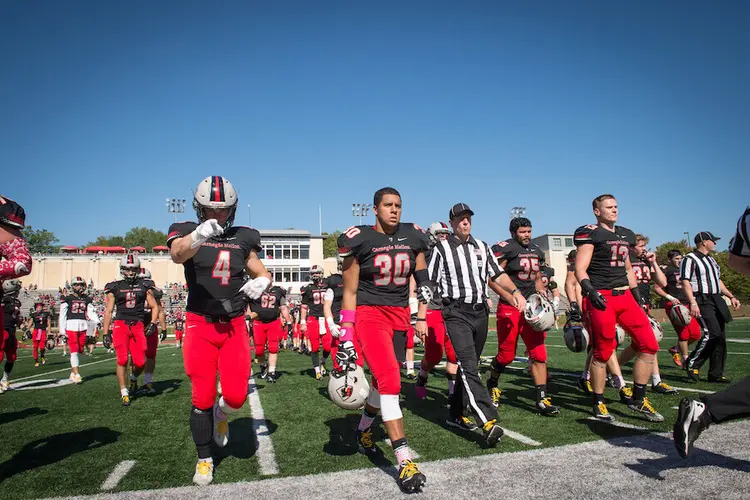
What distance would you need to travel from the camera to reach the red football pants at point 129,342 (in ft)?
26.2

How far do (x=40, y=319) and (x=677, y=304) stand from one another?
1718 centimetres

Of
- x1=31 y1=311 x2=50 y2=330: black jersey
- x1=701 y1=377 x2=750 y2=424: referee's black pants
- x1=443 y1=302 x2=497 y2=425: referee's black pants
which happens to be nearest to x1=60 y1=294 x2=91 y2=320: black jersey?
x1=31 y1=311 x2=50 y2=330: black jersey

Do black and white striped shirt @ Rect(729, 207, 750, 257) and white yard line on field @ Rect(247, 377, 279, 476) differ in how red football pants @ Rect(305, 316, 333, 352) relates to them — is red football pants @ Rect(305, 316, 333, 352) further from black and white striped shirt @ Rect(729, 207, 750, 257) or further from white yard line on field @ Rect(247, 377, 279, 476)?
Result: black and white striped shirt @ Rect(729, 207, 750, 257)

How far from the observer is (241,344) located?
14.8ft

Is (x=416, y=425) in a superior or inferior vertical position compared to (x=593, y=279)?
inferior

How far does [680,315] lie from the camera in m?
7.79

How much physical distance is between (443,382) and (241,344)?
5482mm

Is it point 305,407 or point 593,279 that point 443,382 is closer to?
point 305,407

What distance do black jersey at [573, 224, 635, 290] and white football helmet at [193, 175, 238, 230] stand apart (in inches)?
156

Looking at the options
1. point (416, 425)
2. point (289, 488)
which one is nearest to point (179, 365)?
point (416, 425)

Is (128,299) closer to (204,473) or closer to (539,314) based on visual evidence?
(204,473)

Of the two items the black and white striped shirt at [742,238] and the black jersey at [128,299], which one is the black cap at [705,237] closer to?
the black and white striped shirt at [742,238]

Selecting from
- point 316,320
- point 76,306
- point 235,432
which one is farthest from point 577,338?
point 76,306

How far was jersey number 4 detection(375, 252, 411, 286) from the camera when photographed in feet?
15.0
